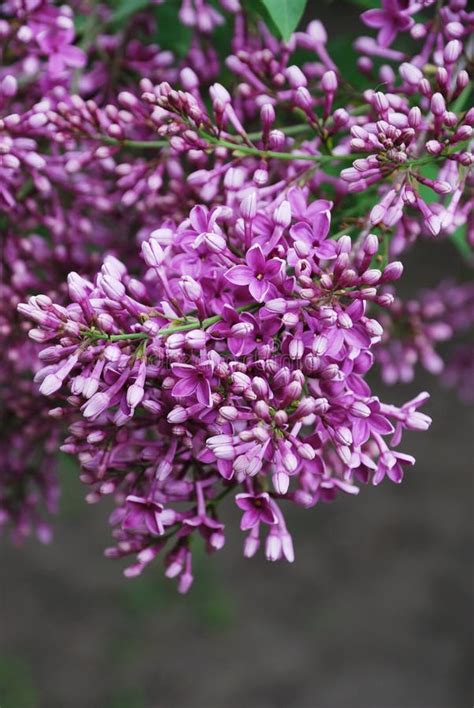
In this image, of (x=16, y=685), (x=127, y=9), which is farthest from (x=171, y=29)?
(x=16, y=685)

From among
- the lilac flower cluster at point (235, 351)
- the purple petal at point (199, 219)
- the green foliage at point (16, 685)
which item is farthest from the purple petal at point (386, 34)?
the green foliage at point (16, 685)

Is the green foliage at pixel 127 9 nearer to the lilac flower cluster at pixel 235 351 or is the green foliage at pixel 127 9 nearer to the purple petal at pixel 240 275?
the lilac flower cluster at pixel 235 351

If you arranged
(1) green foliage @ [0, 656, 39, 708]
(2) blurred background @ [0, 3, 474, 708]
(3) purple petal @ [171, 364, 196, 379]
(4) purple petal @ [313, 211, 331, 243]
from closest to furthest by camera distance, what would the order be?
(3) purple petal @ [171, 364, 196, 379], (4) purple petal @ [313, 211, 331, 243], (1) green foliage @ [0, 656, 39, 708], (2) blurred background @ [0, 3, 474, 708]

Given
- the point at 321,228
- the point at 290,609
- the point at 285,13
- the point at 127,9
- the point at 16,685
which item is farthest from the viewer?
the point at 290,609

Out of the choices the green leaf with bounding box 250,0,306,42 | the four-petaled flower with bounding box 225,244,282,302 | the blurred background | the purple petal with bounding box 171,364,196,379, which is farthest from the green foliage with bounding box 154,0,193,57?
the blurred background

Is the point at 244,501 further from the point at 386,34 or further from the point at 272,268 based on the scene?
the point at 386,34

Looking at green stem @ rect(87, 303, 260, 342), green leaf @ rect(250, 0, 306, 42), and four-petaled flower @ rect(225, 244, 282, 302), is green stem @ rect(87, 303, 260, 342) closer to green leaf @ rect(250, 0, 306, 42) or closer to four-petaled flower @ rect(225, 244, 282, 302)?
four-petaled flower @ rect(225, 244, 282, 302)
